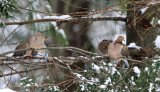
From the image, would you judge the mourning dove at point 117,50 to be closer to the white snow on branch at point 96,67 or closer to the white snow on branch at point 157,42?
the white snow on branch at point 157,42

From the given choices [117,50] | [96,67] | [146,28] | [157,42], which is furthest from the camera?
[146,28]

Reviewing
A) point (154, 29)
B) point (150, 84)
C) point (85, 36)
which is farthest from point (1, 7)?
point (85, 36)

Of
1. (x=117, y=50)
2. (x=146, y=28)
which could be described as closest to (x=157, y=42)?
(x=146, y=28)

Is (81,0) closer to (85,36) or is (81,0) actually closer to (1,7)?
(85,36)

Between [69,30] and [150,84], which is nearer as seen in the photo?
[150,84]

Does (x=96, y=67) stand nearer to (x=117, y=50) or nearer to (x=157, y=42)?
(x=117, y=50)

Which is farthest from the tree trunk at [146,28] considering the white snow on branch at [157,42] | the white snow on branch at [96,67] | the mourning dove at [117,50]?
the white snow on branch at [96,67]

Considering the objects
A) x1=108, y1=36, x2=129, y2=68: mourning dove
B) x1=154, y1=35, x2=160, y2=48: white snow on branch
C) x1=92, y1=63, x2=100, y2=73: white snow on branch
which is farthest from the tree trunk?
x1=92, y1=63, x2=100, y2=73: white snow on branch

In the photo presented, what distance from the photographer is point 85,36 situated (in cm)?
765

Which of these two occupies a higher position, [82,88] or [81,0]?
[81,0]

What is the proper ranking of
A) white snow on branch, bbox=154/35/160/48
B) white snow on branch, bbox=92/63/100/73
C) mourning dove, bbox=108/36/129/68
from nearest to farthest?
white snow on branch, bbox=92/63/100/73 < mourning dove, bbox=108/36/129/68 < white snow on branch, bbox=154/35/160/48

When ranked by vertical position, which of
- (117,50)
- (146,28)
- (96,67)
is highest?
(146,28)

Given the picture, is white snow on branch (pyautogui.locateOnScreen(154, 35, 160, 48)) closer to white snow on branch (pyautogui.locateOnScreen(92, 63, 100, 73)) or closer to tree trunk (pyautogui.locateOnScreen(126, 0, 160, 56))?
tree trunk (pyautogui.locateOnScreen(126, 0, 160, 56))

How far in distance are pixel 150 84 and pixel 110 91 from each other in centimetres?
58
